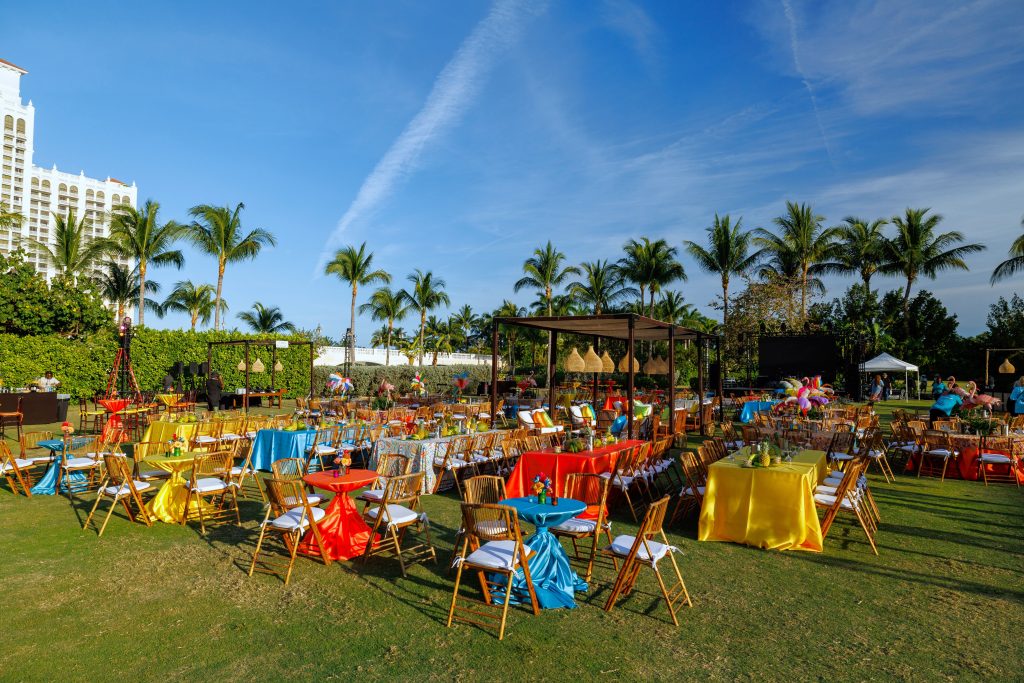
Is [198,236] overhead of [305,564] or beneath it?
overhead

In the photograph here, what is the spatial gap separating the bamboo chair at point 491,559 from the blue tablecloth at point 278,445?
6.47 meters

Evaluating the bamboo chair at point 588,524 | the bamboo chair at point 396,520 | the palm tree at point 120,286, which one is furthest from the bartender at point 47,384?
the palm tree at point 120,286

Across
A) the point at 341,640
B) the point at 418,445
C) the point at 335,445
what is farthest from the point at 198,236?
the point at 341,640

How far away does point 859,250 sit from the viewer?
129ft

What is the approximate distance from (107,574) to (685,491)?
6093 millimetres

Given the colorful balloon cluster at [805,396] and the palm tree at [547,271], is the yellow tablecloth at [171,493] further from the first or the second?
the palm tree at [547,271]

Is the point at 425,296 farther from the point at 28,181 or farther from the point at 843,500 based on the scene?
the point at 28,181

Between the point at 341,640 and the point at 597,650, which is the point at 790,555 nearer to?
the point at 597,650

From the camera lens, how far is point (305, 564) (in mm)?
5895

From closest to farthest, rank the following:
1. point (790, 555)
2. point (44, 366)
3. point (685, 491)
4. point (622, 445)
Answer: point (790, 555) < point (685, 491) < point (622, 445) < point (44, 366)

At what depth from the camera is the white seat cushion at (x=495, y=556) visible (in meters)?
4.55

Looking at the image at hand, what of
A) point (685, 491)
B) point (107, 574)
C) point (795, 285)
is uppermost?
point (795, 285)

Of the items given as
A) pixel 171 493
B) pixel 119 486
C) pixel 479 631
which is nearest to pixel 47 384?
pixel 171 493

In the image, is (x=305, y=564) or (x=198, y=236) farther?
(x=198, y=236)
